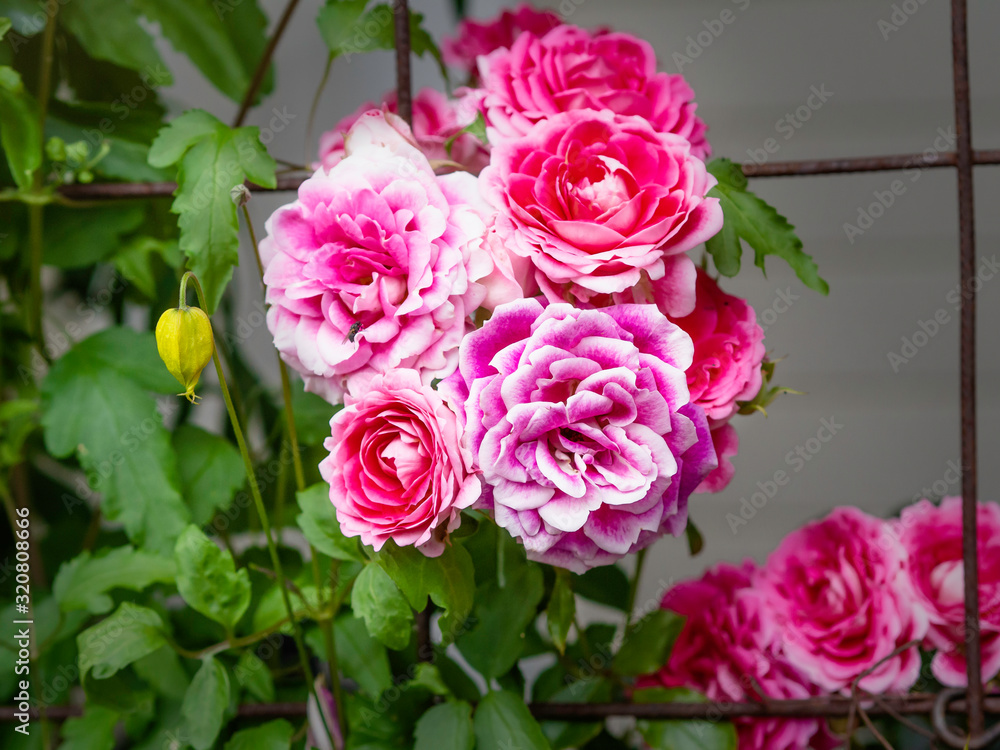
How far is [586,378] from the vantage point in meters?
0.42

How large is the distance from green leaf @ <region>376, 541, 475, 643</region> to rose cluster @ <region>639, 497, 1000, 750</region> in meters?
0.26

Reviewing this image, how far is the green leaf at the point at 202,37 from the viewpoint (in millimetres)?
686

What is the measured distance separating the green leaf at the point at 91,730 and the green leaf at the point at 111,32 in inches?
22.4

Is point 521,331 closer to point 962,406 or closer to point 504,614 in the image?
point 504,614

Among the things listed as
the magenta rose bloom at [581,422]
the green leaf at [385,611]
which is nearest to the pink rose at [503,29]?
the magenta rose bloom at [581,422]

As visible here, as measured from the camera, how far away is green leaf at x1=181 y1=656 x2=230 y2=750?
0.53 meters

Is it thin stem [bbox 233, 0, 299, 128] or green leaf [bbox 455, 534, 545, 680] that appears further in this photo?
thin stem [bbox 233, 0, 299, 128]

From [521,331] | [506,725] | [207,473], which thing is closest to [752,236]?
[521,331]

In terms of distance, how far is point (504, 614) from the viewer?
1.81ft

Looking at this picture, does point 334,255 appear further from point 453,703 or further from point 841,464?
point 841,464

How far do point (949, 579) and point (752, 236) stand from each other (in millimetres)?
345

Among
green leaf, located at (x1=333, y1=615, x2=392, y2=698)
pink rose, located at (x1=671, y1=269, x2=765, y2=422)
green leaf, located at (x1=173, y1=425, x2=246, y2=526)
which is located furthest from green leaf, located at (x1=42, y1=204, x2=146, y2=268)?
pink rose, located at (x1=671, y1=269, x2=765, y2=422)

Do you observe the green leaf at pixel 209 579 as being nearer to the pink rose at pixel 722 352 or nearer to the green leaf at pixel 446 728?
the green leaf at pixel 446 728

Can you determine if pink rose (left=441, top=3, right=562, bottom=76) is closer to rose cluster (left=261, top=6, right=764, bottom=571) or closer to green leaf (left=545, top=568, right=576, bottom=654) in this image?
rose cluster (left=261, top=6, right=764, bottom=571)
